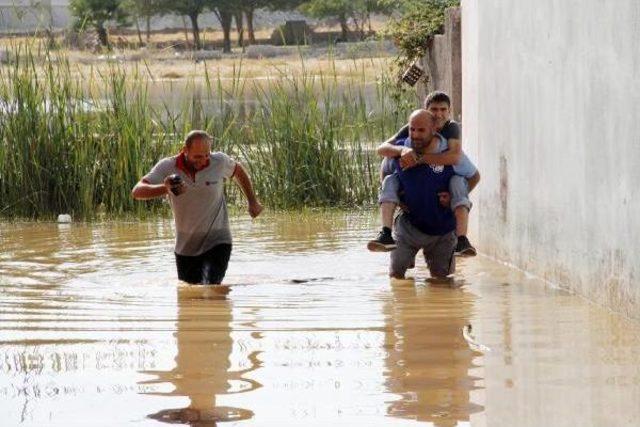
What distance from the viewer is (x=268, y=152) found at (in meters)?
16.3

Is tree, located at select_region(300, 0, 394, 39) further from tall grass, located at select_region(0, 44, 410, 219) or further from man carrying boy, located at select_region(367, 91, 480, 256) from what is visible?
man carrying boy, located at select_region(367, 91, 480, 256)

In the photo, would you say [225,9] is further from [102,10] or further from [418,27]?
[418,27]

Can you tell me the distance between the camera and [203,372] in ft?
23.8

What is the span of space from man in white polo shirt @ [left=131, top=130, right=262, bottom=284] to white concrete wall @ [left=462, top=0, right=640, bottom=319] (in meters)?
2.25

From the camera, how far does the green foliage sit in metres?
16.1

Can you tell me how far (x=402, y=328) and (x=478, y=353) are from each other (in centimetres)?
92

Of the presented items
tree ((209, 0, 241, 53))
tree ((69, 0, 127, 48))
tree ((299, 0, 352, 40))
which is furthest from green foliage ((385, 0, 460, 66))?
tree ((69, 0, 127, 48))

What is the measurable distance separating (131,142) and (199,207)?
512 cm

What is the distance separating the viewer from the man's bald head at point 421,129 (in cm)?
1052

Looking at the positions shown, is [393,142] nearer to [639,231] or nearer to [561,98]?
[561,98]

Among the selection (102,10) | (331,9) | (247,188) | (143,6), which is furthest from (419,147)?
(102,10)

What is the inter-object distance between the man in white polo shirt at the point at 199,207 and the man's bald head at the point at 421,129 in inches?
54.2

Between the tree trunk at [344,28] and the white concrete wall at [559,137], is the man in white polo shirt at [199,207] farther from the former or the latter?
the tree trunk at [344,28]

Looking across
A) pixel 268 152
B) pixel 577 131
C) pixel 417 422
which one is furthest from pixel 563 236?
pixel 268 152
